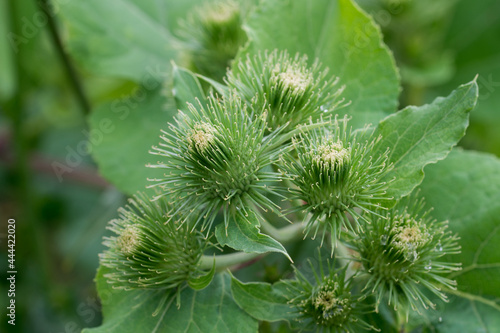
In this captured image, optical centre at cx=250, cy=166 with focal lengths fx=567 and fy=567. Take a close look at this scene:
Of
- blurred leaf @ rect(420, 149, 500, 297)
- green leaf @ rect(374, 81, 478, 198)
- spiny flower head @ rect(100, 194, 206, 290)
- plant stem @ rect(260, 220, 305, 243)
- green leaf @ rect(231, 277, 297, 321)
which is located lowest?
blurred leaf @ rect(420, 149, 500, 297)

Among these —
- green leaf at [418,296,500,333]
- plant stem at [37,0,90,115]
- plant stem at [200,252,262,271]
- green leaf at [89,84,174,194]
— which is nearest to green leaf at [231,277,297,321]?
plant stem at [200,252,262,271]

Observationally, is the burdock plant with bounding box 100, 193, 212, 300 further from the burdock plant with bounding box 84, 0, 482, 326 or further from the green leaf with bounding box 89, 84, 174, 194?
the green leaf with bounding box 89, 84, 174, 194

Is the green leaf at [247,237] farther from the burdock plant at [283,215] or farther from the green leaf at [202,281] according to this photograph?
the green leaf at [202,281]

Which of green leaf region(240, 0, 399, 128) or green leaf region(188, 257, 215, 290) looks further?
green leaf region(240, 0, 399, 128)

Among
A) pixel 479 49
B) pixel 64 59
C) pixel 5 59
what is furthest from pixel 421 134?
pixel 5 59

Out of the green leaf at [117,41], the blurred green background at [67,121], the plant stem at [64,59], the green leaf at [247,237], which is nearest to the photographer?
the green leaf at [247,237]

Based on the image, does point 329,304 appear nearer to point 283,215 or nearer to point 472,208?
point 283,215

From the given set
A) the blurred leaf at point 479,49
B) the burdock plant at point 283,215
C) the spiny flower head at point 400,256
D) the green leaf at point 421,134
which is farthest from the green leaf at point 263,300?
the blurred leaf at point 479,49
